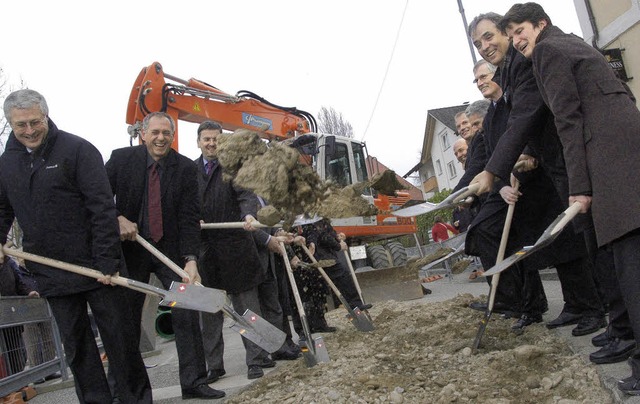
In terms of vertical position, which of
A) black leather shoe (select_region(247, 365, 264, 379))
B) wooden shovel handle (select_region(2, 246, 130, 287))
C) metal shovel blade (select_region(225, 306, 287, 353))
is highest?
wooden shovel handle (select_region(2, 246, 130, 287))

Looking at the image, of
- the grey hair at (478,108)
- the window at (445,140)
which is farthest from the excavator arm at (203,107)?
the window at (445,140)

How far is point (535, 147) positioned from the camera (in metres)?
3.71

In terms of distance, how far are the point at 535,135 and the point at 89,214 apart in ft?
9.39

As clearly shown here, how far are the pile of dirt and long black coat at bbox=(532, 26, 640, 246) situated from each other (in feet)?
2.79

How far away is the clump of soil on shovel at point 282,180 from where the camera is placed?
383 centimetres

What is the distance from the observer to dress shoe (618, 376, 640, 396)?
100 inches

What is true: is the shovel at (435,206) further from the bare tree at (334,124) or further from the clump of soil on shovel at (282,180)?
the bare tree at (334,124)

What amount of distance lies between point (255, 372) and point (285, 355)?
784mm

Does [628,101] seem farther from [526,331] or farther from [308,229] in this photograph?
[308,229]

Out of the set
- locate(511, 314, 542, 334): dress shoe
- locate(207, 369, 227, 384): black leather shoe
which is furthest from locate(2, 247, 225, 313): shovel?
locate(511, 314, 542, 334): dress shoe

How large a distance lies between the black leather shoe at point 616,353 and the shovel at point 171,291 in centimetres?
223

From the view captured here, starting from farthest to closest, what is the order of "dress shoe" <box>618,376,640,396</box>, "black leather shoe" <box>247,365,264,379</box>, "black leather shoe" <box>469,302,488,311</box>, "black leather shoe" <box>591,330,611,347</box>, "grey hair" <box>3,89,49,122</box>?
1. "black leather shoe" <box>469,302,488,311</box>
2. "black leather shoe" <box>247,365,264,379</box>
3. "grey hair" <box>3,89,49,122</box>
4. "black leather shoe" <box>591,330,611,347</box>
5. "dress shoe" <box>618,376,640,396</box>

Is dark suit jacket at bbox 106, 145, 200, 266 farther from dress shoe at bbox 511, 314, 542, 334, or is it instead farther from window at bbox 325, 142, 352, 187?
window at bbox 325, 142, 352, 187

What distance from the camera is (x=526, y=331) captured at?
4512 mm
